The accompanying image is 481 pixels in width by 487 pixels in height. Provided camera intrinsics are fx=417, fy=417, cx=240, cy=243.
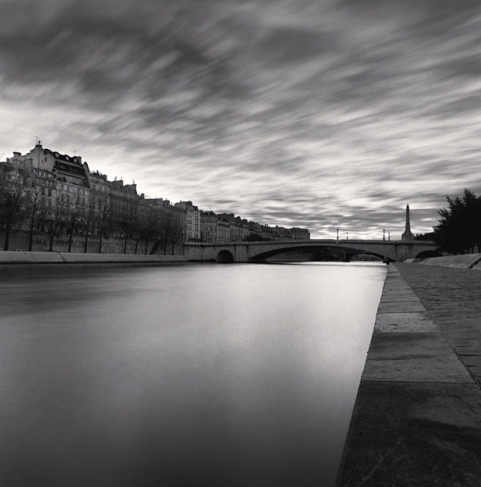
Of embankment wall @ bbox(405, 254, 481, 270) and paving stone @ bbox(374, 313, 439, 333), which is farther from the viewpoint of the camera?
embankment wall @ bbox(405, 254, 481, 270)

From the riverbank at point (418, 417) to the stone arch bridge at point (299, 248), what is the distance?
72.7 meters

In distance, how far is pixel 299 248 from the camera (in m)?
80.6

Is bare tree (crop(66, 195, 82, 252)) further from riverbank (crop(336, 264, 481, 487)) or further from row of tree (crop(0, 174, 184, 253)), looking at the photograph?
riverbank (crop(336, 264, 481, 487))

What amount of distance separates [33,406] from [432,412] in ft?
8.53

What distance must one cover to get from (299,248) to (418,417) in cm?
7932

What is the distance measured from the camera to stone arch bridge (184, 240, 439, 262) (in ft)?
238

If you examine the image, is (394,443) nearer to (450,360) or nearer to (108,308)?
(450,360)

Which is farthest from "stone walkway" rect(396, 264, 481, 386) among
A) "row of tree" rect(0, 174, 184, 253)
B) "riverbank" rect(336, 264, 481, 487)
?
"row of tree" rect(0, 174, 184, 253)

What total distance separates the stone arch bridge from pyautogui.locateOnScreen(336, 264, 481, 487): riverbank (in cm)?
7270

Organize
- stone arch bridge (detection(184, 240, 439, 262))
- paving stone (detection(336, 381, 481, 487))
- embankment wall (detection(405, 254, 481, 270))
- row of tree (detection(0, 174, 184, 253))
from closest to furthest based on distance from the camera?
1. paving stone (detection(336, 381, 481, 487))
2. embankment wall (detection(405, 254, 481, 270))
3. row of tree (detection(0, 174, 184, 253))
4. stone arch bridge (detection(184, 240, 439, 262))

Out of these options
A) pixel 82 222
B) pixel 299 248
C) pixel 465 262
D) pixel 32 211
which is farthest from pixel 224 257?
pixel 465 262

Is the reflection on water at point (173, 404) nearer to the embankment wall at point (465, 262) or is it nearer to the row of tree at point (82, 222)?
the embankment wall at point (465, 262)

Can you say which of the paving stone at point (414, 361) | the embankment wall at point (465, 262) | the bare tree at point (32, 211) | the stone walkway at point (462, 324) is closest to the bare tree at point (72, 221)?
the bare tree at point (32, 211)

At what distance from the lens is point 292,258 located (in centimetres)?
13850
